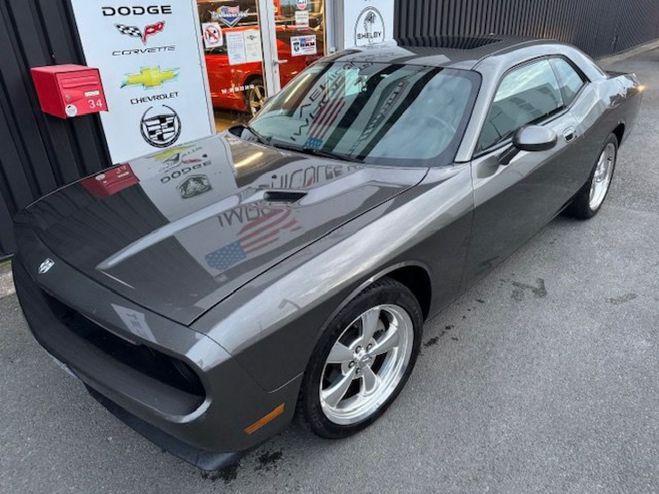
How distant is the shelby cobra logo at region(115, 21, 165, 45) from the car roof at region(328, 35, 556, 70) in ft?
6.37

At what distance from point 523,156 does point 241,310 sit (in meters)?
2.05

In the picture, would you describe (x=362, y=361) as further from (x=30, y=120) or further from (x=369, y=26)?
(x=369, y=26)

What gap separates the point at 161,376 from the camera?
1.76 meters

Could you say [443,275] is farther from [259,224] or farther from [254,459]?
[254,459]

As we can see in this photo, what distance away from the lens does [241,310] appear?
5.31 feet

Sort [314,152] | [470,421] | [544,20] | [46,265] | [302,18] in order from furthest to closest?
[544,20]
[302,18]
[314,152]
[470,421]
[46,265]

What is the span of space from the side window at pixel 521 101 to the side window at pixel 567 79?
9 cm

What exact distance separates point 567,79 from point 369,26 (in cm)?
354

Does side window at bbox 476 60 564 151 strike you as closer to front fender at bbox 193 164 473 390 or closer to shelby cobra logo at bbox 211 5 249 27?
front fender at bbox 193 164 473 390

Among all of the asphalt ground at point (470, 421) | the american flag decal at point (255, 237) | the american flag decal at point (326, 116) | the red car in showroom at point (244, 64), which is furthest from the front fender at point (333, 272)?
the red car in showroom at point (244, 64)

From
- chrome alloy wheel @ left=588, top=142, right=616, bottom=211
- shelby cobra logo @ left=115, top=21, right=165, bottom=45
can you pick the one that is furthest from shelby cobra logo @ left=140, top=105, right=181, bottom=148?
chrome alloy wheel @ left=588, top=142, right=616, bottom=211

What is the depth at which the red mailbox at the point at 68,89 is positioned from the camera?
11.7 ft

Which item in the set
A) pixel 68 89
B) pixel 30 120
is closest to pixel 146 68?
pixel 68 89

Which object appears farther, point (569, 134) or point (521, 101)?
point (569, 134)
